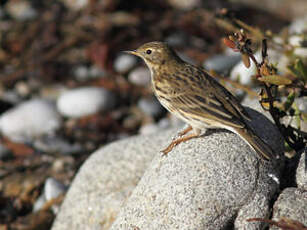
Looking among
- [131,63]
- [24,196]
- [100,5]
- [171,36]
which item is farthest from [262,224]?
[100,5]

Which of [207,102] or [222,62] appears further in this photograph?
[222,62]

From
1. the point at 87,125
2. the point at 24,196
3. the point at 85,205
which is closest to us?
the point at 85,205

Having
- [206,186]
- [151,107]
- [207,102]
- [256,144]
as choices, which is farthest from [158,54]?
[151,107]

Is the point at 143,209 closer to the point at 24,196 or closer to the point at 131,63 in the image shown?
the point at 24,196

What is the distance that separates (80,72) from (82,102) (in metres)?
1.29

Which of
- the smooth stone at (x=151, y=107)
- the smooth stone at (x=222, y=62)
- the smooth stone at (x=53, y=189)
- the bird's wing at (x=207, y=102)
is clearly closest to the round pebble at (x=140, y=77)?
the smooth stone at (x=151, y=107)

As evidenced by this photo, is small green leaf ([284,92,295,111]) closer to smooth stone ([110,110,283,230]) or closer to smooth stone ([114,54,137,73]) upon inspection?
smooth stone ([110,110,283,230])

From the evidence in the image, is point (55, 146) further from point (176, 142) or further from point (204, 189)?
point (204, 189)

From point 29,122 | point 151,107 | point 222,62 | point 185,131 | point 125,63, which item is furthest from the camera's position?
point 125,63

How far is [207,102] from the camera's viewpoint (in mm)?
4883

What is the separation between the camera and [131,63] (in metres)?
9.36

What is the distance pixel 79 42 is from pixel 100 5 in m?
1.03

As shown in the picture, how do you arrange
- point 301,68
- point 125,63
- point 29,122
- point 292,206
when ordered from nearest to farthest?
point 292,206 < point 301,68 < point 29,122 < point 125,63

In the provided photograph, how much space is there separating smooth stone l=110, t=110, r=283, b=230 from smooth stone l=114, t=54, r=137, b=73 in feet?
15.4
